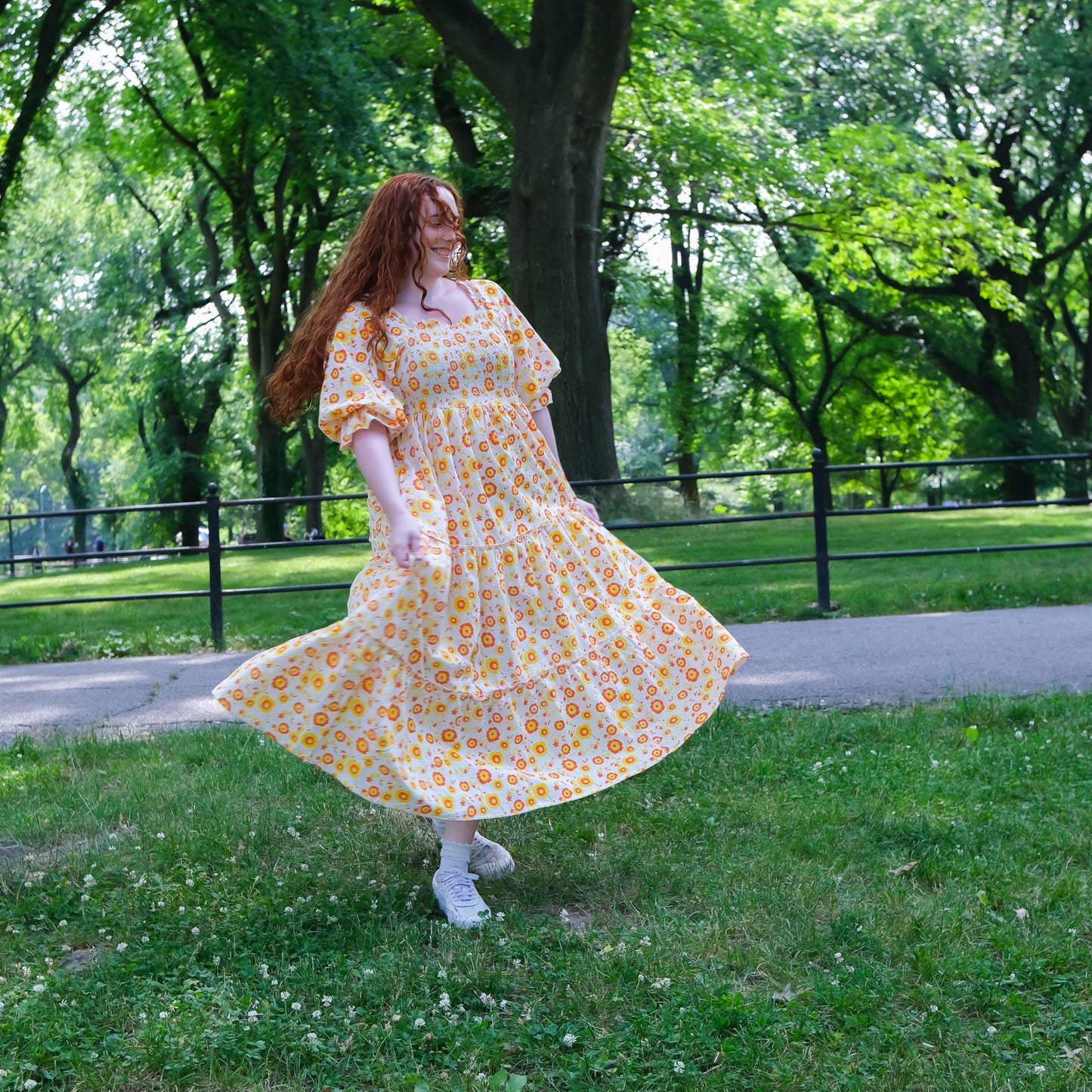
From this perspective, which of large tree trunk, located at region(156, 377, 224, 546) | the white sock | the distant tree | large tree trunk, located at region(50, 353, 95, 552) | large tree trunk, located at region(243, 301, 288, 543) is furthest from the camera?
large tree trunk, located at region(50, 353, 95, 552)

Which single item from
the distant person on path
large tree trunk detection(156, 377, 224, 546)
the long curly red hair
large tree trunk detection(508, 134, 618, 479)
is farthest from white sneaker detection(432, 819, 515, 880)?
large tree trunk detection(156, 377, 224, 546)

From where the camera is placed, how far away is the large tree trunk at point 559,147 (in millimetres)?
13953

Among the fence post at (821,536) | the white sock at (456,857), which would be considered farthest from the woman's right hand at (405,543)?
the fence post at (821,536)

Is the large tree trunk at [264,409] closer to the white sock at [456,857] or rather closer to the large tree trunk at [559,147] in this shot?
the large tree trunk at [559,147]

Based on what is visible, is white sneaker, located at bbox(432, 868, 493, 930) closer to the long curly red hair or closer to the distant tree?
the long curly red hair

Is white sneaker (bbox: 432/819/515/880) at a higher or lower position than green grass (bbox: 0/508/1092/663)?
lower

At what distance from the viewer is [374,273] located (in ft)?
13.7

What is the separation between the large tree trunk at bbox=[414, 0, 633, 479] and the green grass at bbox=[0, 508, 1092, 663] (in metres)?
1.57

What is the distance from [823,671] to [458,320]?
4.07m

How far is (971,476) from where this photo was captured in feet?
117

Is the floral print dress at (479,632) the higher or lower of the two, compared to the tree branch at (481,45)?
lower

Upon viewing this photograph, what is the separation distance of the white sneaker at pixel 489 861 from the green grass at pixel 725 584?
5620 millimetres

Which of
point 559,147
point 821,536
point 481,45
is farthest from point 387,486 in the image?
point 481,45

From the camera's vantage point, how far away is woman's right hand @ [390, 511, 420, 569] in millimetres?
3850
